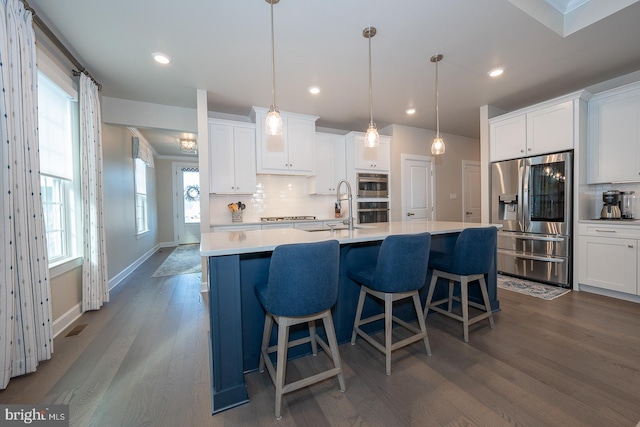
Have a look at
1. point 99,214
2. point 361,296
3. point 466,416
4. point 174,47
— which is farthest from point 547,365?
point 99,214

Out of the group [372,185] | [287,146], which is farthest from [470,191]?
[287,146]

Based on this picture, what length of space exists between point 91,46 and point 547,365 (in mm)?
4610

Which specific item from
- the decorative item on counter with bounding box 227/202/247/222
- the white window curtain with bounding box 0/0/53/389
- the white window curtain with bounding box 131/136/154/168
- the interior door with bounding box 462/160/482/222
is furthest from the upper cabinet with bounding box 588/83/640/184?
the white window curtain with bounding box 131/136/154/168

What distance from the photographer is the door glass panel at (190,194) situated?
24.5 feet

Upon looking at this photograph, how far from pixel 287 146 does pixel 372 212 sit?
1.90 meters

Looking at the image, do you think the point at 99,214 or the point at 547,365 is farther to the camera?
the point at 99,214

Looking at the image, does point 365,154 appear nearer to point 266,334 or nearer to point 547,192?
point 547,192

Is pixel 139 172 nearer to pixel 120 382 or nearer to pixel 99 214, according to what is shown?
pixel 99 214

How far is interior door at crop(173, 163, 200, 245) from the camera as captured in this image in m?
7.36

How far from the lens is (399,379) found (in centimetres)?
164

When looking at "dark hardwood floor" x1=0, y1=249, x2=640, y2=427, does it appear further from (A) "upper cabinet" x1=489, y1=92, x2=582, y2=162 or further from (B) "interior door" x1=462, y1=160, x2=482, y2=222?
(B) "interior door" x1=462, y1=160, x2=482, y2=222

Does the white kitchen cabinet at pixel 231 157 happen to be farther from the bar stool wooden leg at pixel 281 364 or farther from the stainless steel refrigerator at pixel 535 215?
the stainless steel refrigerator at pixel 535 215

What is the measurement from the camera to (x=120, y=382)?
65.6 inches

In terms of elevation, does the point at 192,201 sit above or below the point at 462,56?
below
